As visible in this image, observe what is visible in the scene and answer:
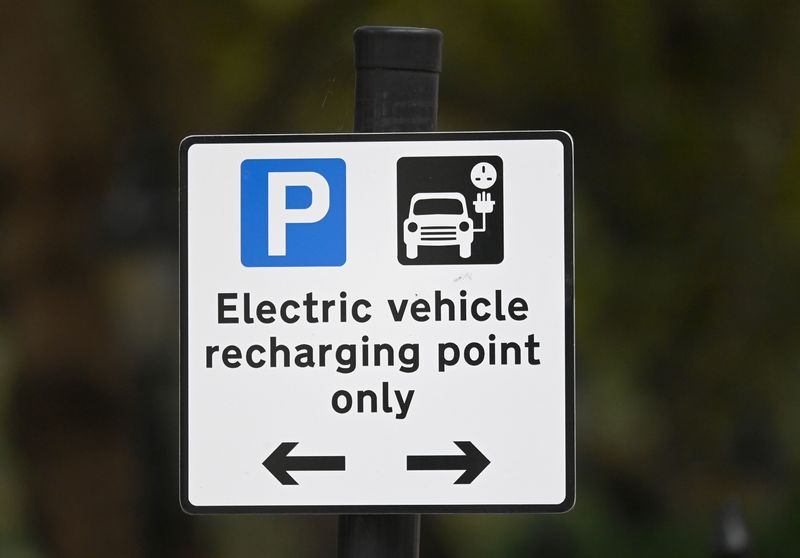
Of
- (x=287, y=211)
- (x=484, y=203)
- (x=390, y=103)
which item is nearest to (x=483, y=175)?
(x=484, y=203)

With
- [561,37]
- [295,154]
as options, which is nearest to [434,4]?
A: [561,37]

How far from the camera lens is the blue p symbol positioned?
1.78 meters

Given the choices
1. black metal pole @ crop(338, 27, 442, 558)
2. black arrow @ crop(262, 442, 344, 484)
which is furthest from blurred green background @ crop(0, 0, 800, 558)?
black arrow @ crop(262, 442, 344, 484)

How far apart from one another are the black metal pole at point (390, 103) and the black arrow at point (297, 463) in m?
0.10

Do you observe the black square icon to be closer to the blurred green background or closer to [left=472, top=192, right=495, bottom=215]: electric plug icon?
[left=472, top=192, right=495, bottom=215]: electric plug icon

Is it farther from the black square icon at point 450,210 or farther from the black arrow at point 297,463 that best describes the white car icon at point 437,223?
the black arrow at point 297,463
